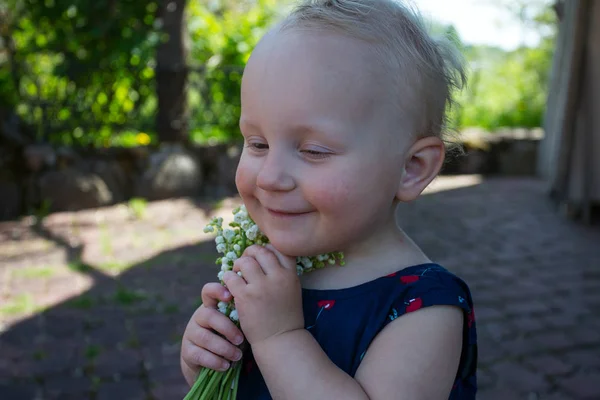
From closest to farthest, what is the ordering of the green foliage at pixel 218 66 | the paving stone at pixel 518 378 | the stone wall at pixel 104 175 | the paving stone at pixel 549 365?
the paving stone at pixel 518 378, the paving stone at pixel 549 365, the stone wall at pixel 104 175, the green foliage at pixel 218 66

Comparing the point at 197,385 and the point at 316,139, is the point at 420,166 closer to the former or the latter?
the point at 316,139

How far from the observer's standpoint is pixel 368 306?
1.24 m

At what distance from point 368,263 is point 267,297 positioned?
0.23 metres

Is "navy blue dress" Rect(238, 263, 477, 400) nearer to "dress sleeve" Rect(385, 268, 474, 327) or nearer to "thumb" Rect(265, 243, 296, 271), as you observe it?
"dress sleeve" Rect(385, 268, 474, 327)

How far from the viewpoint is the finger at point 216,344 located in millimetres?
1235

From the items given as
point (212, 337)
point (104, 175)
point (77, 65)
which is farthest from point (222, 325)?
point (77, 65)

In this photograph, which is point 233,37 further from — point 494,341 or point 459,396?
point 459,396

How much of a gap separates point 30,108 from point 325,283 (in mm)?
6188

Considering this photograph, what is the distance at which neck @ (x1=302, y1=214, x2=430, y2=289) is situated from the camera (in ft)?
4.23

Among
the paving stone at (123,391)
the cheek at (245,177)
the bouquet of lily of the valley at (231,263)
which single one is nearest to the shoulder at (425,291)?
the bouquet of lily of the valley at (231,263)

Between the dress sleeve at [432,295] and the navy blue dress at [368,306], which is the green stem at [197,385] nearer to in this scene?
the navy blue dress at [368,306]

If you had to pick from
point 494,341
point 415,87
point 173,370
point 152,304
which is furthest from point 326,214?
point 152,304

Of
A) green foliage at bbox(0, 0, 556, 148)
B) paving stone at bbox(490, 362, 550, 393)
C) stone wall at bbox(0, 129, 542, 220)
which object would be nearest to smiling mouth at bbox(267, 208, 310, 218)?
paving stone at bbox(490, 362, 550, 393)

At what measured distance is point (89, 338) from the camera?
139 inches
